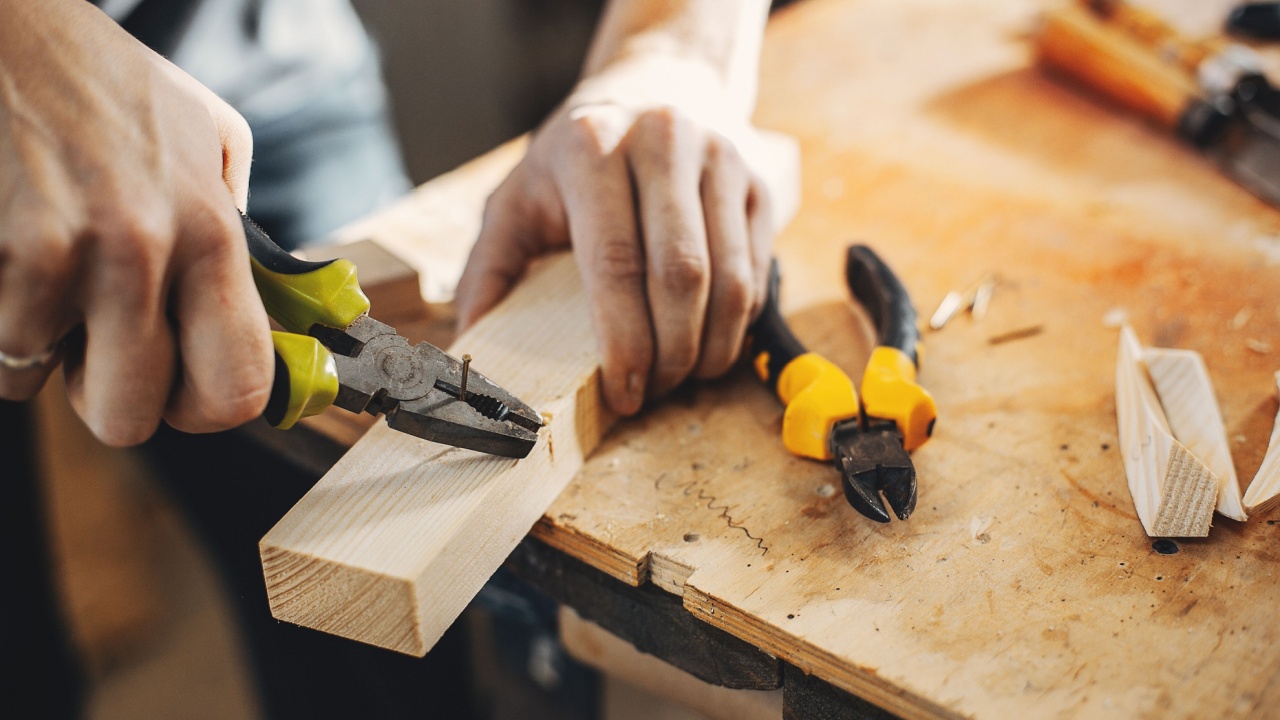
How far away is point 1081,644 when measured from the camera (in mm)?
673

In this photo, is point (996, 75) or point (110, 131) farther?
point (996, 75)

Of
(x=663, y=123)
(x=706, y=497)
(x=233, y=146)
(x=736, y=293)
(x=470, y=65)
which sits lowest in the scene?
(x=470, y=65)

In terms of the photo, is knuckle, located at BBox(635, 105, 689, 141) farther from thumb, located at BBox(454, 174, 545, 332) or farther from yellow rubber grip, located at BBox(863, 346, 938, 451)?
yellow rubber grip, located at BBox(863, 346, 938, 451)

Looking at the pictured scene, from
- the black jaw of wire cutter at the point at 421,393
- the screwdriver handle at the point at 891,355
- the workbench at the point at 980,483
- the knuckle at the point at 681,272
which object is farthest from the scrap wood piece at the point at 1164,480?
the black jaw of wire cutter at the point at 421,393

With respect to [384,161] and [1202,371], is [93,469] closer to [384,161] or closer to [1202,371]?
[384,161]

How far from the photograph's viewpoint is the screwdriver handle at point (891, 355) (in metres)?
0.83

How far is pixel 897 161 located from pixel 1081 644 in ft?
2.90

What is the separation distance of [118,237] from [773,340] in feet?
1.97

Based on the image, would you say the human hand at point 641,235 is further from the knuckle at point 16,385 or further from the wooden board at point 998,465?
the knuckle at point 16,385

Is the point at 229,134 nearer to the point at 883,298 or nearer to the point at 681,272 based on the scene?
the point at 681,272

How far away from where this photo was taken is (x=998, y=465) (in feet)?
2.79

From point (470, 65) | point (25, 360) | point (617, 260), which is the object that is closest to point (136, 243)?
point (25, 360)

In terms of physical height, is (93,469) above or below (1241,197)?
below

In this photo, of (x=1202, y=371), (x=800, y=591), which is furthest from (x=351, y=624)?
(x=1202, y=371)
